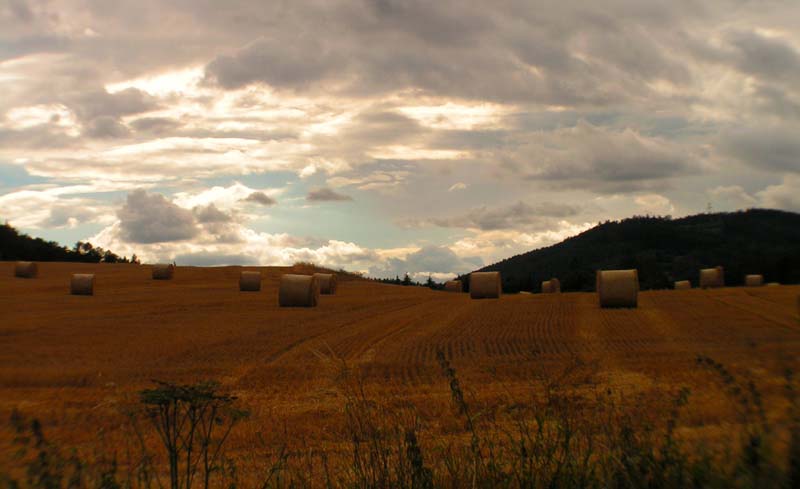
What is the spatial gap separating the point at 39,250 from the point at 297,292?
69.1 meters

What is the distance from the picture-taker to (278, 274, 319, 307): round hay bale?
31.4 metres

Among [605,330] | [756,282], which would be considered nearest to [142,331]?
[605,330]

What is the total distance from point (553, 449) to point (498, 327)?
57.2ft

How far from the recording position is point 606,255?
3642 inches

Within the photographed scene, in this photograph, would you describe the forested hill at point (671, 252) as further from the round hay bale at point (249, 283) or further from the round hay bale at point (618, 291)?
the round hay bale at point (618, 291)

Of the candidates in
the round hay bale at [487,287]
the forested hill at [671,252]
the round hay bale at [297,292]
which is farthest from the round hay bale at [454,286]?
the round hay bale at [297,292]

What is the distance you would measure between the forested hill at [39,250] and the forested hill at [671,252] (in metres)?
49.0

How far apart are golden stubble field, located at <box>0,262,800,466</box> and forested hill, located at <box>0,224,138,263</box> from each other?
56785mm

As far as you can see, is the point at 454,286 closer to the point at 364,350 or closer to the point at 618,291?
the point at 618,291

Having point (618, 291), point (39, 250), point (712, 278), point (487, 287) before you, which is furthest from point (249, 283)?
point (39, 250)

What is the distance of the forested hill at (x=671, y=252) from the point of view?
232 feet

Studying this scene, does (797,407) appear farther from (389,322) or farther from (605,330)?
(389,322)

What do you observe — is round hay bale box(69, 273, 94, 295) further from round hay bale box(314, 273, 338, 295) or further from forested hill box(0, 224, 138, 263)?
forested hill box(0, 224, 138, 263)

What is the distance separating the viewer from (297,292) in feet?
103
